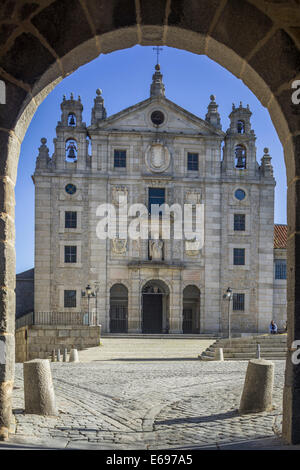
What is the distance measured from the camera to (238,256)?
1377 inches

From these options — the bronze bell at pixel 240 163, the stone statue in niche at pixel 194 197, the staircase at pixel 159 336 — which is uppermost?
the bronze bell at pixel 240 163

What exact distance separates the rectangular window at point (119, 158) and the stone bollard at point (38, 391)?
2890 centimetres

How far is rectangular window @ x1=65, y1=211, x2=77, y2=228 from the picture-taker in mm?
34000

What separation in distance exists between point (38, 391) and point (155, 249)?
27.4 meters

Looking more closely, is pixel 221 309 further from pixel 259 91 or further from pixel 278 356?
pixel 259 91

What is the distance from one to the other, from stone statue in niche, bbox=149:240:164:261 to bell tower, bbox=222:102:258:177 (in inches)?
307

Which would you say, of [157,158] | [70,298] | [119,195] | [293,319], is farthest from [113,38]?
[157,158]

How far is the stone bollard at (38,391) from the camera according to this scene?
256 inches

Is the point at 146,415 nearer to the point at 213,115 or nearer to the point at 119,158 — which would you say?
the point at 119,158
